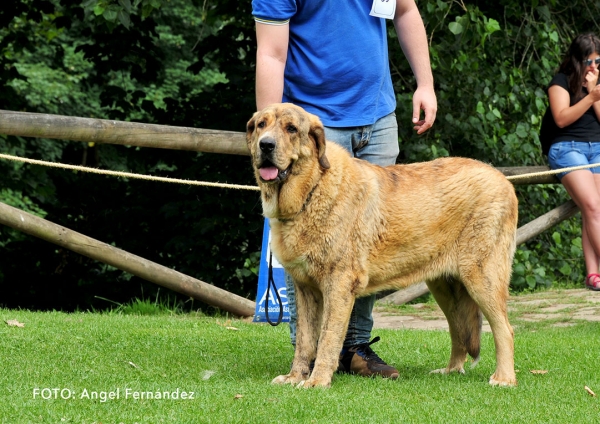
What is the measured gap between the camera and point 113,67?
10.5 metres

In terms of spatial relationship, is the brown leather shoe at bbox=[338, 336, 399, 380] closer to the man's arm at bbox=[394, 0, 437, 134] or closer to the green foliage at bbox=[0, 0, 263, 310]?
the man's arm at bbox=[394, 0, 437, 134]

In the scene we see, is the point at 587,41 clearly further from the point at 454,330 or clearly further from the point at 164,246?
the point at 164,246

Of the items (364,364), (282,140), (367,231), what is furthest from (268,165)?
(364,364)

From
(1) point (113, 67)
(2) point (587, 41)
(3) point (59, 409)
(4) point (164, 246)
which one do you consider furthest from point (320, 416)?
(1) point (113, 67)

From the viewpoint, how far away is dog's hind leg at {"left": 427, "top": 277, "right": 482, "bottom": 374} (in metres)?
4.79

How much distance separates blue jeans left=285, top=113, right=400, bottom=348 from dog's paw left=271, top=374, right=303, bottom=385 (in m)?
0.48

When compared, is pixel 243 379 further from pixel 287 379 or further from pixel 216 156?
pixel 216 156

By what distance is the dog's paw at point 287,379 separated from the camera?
4.31 metres

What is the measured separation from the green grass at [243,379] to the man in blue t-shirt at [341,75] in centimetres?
53

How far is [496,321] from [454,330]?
33cm

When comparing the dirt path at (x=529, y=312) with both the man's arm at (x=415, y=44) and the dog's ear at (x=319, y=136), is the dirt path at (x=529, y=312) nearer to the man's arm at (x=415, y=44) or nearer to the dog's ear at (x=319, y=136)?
the man's arm at (x=415, y=44)

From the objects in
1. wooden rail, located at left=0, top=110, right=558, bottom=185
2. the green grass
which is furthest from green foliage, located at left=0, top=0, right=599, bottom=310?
the green grass

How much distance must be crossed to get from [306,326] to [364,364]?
1.64ft

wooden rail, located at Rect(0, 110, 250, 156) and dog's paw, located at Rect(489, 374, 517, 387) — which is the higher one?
wooden rail, located at Rect(0, 110, 250, 156)
